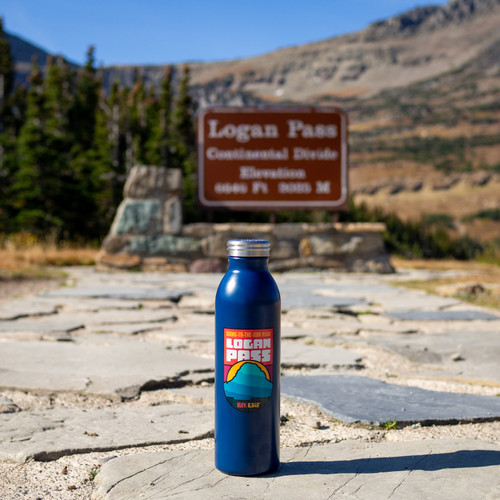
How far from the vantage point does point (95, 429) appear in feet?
6.98

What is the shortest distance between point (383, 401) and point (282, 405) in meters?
0.39

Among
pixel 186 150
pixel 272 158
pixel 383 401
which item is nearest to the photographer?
pixel 383 401

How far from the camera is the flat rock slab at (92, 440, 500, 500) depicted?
1586 millimetres

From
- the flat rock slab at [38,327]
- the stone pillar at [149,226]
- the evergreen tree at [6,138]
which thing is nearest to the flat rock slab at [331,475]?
the flat rock slab at [38,327]

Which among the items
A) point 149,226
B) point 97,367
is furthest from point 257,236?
point 97,367

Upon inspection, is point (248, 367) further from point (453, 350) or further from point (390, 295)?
point (390, 295)

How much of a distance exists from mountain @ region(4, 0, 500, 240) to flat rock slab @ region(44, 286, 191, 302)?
21.0m

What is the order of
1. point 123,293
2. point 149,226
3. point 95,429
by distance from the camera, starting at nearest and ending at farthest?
point 95,429 → point 123,293 → point 149,226

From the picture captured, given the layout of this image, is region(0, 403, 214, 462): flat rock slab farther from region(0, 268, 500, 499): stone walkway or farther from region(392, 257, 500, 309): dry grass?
region(392, 257, 500, 309): dry grass

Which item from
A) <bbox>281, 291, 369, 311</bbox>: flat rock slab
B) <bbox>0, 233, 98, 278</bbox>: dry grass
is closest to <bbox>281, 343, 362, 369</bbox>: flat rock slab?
<bbox>281, 291, 369, 311</bbox>: flat rock slab

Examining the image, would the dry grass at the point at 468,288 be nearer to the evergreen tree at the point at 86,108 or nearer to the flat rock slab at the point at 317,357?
the flat rock slab at the point at 317,357

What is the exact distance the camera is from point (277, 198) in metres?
9.27

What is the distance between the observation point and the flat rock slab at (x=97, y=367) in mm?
2648

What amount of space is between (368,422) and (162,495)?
0.87m
